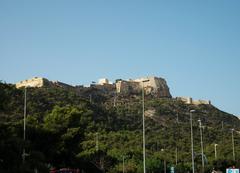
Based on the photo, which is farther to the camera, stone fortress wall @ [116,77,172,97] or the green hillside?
stone fortress wall @ [116,77,172,97]

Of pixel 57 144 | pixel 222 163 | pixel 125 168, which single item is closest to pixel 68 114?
pixel 57 144

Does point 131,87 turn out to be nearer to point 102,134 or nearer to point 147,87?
point 147,87

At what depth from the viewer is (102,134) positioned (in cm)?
7712

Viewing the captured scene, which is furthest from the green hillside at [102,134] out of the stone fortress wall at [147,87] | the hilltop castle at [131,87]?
the stone fortress wall at [147,87]

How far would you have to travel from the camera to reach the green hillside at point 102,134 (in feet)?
109

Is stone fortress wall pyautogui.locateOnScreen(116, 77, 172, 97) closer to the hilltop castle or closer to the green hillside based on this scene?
the hilltop castle

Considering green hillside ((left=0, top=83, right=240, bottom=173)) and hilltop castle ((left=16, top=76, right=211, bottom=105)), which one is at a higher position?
hilltop castle ((left=16, top=76, right=211, bottom=105))

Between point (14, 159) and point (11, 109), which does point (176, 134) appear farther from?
point (14, 159)

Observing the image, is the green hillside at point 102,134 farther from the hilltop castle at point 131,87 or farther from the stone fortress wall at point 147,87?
the stone fortress wall at point 147,87

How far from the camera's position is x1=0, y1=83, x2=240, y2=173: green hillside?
3334 cm

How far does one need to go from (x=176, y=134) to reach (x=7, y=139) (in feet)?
217

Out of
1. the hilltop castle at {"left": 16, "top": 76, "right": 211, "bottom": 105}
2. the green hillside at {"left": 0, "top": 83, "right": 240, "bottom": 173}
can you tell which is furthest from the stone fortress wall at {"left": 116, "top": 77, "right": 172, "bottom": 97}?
the green hillside at {"left": 0, "top": 83, "right": 240, "bottom": 173}

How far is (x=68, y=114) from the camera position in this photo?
4734 centimetres

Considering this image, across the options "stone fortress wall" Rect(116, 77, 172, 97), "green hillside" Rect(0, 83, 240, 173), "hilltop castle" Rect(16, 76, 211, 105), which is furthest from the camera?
"stone fortress wall" Rect(116, 77, 172, 97)
